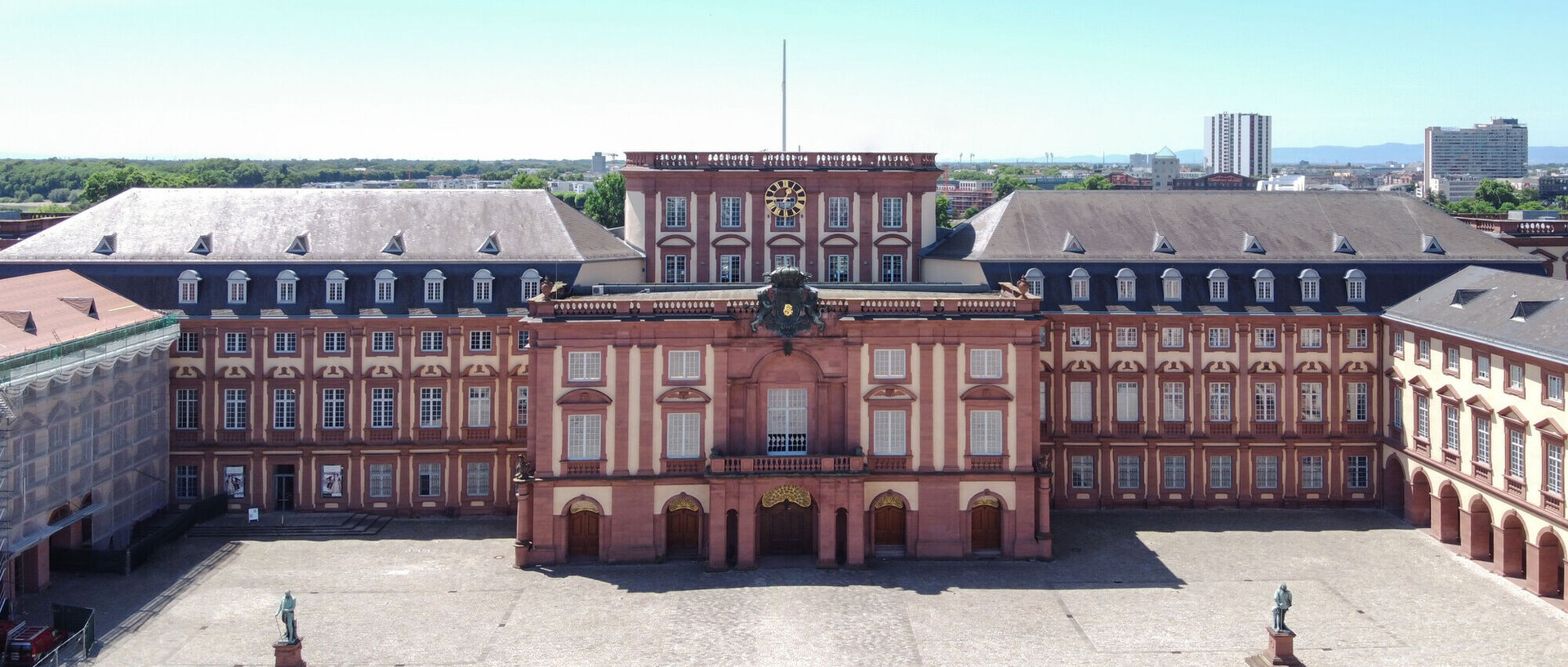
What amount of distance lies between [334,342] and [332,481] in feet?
23.1

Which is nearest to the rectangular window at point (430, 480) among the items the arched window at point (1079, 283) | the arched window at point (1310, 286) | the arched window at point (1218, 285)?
the arched window at point (1079, 283)

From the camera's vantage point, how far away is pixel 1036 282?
6831 centimetres

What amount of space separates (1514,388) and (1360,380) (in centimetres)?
1269

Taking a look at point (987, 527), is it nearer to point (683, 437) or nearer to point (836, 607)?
point (836, 607)

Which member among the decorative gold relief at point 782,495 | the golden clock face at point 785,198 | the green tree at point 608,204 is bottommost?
the decorative gold relief at point 782,495

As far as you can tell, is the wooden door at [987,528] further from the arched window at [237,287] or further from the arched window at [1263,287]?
the arched window at [237,287]

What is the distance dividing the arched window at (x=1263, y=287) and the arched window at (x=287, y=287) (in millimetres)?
49213

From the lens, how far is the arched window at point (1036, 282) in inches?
2687

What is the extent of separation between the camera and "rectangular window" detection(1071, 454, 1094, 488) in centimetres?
6806

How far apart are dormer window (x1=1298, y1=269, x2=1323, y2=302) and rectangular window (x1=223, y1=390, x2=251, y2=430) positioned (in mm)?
54261

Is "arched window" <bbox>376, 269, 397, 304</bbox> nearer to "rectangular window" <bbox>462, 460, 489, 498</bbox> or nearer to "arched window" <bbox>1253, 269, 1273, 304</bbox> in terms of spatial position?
"rectangular window" <bbox>462, 460, 489, 498</bbox>

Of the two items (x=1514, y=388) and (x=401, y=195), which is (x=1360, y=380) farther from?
(x=401, y=195)

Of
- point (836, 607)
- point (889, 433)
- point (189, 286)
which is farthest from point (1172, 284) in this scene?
point (189, 286)

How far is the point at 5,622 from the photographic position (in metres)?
46.3
